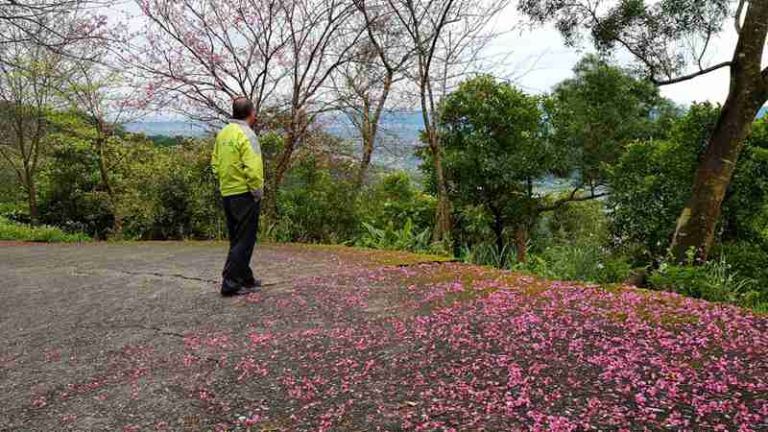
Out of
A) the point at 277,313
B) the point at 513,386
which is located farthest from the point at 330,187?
the point at 513,386

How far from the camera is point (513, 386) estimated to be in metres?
3.12

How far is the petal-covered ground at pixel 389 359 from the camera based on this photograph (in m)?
2.90

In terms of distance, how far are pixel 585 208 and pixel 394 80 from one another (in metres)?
7.81

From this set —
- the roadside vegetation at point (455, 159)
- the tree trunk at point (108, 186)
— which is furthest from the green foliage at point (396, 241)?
the tree trunk at point (108, 186)

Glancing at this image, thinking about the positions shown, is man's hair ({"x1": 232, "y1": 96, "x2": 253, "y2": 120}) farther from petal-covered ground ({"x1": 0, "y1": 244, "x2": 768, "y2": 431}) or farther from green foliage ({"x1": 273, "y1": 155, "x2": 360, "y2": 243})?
green foliage ({"x1": 273, "y1": 155, "x2": 360, "y2": 243})

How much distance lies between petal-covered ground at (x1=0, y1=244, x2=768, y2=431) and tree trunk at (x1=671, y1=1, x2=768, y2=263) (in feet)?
9.48

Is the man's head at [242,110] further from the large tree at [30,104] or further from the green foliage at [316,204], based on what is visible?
the large tree at [30,104]

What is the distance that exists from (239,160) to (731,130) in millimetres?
5899

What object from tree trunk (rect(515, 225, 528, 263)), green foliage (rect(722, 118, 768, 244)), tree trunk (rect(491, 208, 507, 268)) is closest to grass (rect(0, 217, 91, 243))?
tree trunk (rect(491, 208, 507, 268))

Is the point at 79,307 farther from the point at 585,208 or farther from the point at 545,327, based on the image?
the point at 585,208

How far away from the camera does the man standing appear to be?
512cm

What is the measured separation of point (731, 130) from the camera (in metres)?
6.95

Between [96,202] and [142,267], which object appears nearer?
[142,267]

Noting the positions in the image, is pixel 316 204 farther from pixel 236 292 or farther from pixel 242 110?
pixel 242 110
